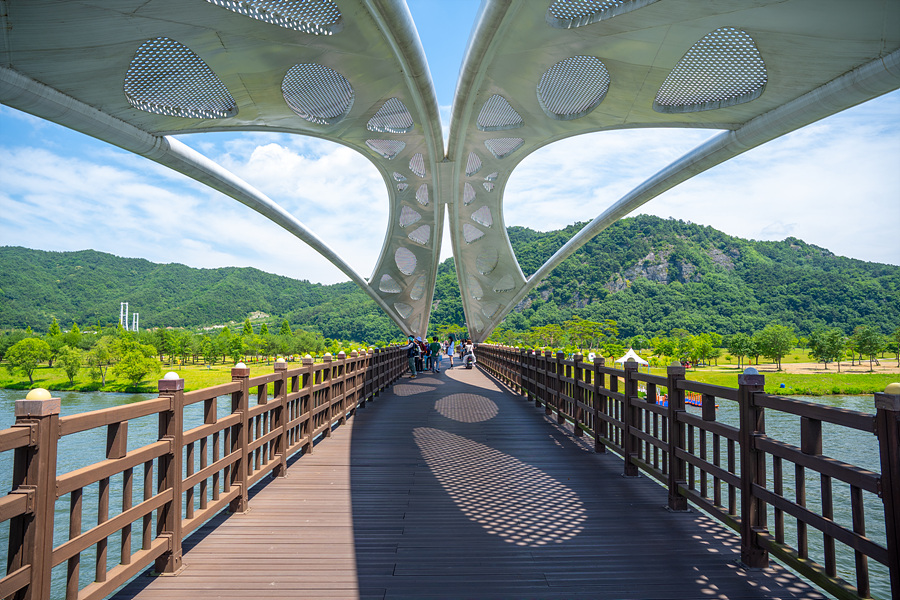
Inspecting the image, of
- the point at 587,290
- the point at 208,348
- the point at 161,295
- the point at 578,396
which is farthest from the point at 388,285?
the point at 587,290

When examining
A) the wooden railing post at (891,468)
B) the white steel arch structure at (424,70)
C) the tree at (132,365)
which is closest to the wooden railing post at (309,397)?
the wooden railing post at (891,468)

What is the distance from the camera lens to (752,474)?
2969 mm

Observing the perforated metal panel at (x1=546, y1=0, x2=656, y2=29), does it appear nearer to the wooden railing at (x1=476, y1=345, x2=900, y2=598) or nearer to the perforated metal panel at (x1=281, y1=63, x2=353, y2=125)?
the perforated metal panel at (x1=281, y1=63, x2=353, y2=125)

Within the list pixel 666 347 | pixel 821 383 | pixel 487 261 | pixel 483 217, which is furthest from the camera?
pixel 666 347

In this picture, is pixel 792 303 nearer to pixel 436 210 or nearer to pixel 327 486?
pixel 436 210

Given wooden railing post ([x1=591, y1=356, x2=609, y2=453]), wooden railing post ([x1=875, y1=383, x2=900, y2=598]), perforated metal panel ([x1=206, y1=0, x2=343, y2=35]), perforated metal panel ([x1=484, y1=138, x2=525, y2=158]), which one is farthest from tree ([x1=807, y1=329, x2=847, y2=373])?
wooden railing post ([x1=875, y1=383, x2=900, y2=598])

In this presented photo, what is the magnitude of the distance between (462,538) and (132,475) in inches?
79.4

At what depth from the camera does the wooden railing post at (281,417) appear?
4904mm

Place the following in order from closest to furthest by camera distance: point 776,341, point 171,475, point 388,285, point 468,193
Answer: point 171,475, point 468,193, point 388,285, point 776,341

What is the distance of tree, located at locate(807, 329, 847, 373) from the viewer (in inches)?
2144

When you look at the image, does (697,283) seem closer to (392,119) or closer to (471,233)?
(471,233)

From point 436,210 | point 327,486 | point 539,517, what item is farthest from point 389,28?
point 436,210

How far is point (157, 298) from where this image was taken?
267 feet

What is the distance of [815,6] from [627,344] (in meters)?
72.0
